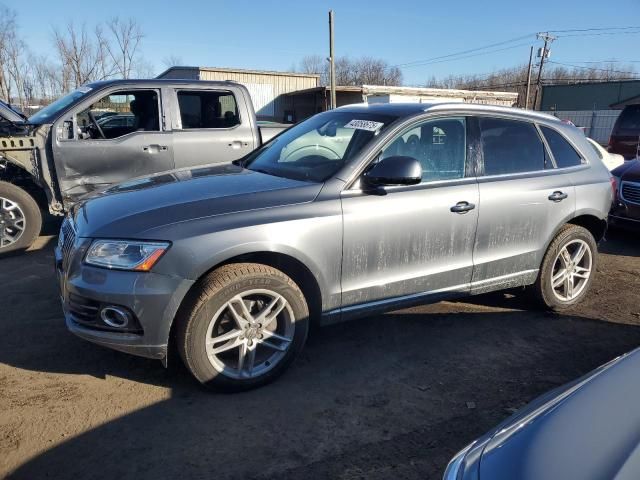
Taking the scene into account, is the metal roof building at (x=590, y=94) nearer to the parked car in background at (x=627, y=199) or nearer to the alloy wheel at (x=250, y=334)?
the parked car in background at (x=627, y=199)

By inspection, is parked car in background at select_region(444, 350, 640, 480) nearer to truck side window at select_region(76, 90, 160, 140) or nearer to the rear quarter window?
truck side window at select_region(76, 90, 160, 140)

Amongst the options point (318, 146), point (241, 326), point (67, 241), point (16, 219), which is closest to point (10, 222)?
point (16, 219)

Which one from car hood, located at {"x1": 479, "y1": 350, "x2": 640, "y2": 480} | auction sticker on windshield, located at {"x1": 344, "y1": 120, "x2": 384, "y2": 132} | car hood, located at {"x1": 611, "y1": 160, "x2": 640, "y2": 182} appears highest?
auction sticker on windshield, located at {"x1": 344, "y1": 120, "x2": 384, "y2": 132}

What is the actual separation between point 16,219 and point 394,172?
15.6 feet

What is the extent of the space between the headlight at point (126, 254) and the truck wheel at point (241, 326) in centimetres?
32

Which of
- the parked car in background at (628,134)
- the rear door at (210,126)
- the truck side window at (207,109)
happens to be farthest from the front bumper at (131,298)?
the parked car in background at (628,134)

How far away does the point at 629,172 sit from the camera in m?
7.04

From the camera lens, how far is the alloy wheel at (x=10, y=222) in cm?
570

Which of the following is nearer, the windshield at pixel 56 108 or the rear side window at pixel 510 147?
the rear side window at pixel 510 147

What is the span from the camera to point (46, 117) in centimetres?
590

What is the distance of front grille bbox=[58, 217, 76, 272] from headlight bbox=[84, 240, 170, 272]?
0.25m

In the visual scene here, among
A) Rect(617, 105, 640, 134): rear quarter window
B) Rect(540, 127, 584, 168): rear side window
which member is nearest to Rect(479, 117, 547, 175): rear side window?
Rect(540, 127, 584, 168): rear side window

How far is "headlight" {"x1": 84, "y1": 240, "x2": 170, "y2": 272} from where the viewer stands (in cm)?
278

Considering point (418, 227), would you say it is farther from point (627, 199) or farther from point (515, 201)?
point (627, 199)
